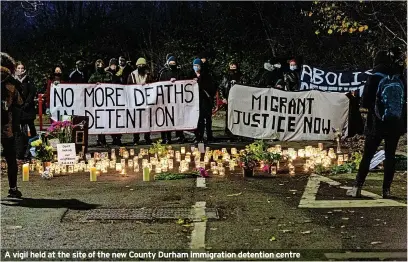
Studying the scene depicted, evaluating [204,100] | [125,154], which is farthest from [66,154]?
[204,100]

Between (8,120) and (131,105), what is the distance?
18.8 feet

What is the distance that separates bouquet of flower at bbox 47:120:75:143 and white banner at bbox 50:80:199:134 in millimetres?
2173

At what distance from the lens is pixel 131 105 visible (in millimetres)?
13984

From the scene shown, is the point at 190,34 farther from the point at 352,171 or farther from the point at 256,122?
the point at 352,171

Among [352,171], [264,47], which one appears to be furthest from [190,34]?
[352,171]

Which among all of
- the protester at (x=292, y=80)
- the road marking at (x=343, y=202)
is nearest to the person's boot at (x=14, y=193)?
the road marking at (x=343, y=202)

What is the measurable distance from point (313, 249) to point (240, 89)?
8068 mm

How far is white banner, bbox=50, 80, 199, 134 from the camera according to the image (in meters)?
13.9

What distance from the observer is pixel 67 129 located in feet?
38.2

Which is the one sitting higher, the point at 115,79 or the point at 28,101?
the point at 115,79

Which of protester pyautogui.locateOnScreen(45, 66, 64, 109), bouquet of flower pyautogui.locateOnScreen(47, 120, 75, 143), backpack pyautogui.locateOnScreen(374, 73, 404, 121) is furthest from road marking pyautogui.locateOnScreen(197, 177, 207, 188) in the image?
protester pyautogui.locateOnScreen(45, 66, 64, 109)

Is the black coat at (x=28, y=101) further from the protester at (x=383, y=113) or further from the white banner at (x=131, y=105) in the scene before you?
the protester at (x=383, y=113)

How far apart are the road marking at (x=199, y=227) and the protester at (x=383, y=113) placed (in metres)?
2.00

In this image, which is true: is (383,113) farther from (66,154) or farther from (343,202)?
(66,154)
